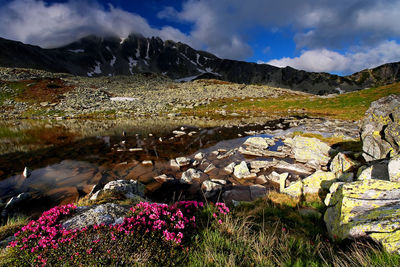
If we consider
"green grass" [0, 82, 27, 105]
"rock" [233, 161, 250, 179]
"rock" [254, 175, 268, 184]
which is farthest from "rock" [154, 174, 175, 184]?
"green grass" [0, 82, 27, 105]

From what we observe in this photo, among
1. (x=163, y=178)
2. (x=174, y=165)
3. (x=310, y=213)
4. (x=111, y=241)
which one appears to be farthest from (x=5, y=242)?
(x=174, y=165)

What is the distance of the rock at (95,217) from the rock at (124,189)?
113 inches

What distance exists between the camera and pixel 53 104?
205 feet

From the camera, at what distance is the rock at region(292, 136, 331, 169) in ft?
44.4

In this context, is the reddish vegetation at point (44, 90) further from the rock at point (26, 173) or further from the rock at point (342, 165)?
the rock at point (342, 165)

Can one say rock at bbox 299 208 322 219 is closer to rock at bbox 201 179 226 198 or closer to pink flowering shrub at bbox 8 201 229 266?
pink flowering shrub at bbox 8 201 229 266

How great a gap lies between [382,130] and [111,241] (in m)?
13.0

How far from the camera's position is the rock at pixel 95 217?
4664 millimetres

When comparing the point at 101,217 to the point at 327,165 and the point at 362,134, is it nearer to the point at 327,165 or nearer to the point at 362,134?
the point at 362,134

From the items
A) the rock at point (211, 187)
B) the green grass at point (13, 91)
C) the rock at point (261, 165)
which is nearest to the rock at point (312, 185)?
the rock at point (211, 187)

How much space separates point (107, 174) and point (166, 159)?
488 cm

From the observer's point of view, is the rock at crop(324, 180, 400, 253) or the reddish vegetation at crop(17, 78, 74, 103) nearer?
the rock at crop(324, 180, 400, 253)

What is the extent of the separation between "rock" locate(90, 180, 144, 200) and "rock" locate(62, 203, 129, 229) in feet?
9.38

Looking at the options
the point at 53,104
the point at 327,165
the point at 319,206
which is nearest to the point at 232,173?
the point at 319,206
